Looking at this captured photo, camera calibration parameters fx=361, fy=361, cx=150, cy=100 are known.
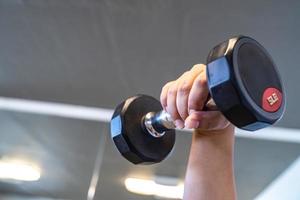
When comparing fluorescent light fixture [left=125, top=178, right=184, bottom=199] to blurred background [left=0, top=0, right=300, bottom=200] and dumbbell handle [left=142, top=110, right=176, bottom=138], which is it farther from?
dumbbell handle [left=142, top=110, right=176, bottom=138]

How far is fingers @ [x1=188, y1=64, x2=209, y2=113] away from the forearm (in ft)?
0.21

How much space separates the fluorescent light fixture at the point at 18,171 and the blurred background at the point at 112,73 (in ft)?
0.07

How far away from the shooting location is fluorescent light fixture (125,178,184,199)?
3.13 meters

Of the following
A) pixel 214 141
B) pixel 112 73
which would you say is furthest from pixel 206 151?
pixel 112 73

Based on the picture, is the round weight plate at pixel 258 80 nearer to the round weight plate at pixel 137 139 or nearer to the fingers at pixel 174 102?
the fingers at pixel 174 102

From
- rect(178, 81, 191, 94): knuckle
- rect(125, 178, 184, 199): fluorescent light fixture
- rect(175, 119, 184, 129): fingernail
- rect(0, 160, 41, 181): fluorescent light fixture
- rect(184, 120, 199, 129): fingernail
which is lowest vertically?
rect(184, 120, 199, 129): fingernail

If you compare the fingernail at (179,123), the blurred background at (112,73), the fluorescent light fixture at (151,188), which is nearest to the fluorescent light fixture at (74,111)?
the blurred background at (112,73)

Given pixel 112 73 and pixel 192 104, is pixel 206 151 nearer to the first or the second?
pixel 192 104

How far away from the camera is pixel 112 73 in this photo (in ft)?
6.17

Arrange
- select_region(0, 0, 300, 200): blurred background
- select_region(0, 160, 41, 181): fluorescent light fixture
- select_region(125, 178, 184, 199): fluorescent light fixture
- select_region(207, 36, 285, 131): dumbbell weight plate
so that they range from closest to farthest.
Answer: select_region(207, 36, 285, 131): dumbbell weight plate
select_region(0, 0, 300, 200): blurred background
select_region(125, 178, 184, 199): fluorescent light fixture
select_region(0, 160, 41, 181): fluorescent light fixture

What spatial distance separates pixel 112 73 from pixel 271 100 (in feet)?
5.11

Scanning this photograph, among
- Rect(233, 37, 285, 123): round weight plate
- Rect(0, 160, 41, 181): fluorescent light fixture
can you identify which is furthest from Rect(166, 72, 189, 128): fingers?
Rect(0, 160, 41, 181): fluorescent light fixture

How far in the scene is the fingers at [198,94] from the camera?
411 millimetres

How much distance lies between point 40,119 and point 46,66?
0.67m
